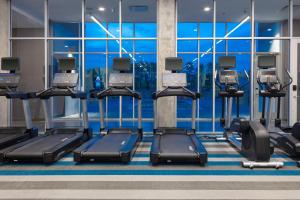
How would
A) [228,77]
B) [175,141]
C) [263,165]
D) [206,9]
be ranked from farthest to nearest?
[206,9] → [228,77] → [175,141] → [263,165]

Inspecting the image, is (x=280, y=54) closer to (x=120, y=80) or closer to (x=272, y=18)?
(x=272, y=18)

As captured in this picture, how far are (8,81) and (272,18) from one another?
8686 mm

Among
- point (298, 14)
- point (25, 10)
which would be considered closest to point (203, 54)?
point (298, 14)

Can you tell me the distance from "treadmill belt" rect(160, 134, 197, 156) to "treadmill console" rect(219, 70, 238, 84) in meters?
1.47

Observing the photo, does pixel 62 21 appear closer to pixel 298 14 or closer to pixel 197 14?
pixel 197 14

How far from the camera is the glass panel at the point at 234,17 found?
336 inches

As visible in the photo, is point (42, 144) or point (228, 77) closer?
point (42, 144)

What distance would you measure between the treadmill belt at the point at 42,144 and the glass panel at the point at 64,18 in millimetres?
4437

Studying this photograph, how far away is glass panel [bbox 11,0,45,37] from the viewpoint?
8.58 metres

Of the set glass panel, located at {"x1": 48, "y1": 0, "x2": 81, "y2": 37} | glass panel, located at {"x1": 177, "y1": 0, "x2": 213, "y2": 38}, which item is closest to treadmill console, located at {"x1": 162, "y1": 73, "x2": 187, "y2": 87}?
glass panel, located at {"x1": 177, "y1": 0, "x2": 213, "y2": 38}

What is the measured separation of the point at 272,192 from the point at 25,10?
348 inches

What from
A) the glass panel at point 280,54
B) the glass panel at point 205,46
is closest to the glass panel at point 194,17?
the glass panel at point 205,46

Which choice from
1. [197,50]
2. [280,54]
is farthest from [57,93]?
[280,54]

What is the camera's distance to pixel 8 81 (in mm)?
6047
